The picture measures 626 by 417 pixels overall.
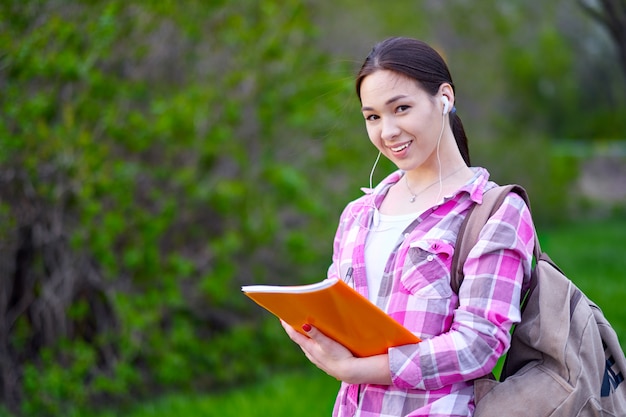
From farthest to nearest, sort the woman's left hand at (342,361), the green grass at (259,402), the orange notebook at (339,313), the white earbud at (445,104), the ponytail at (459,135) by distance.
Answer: the green grass at (259,402)
the ponytail at (459,135)
the white earbud at (445,104)
the woman's left hand at (342,361)
the orange notebook at (339,313)

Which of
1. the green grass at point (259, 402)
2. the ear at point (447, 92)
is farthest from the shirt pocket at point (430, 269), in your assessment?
the green grass at point (259, 402)

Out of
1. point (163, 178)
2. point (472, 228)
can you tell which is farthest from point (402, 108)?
point (163, 178)

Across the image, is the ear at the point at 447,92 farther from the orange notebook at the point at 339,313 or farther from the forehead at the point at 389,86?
the orange notebook at the point at 339,313

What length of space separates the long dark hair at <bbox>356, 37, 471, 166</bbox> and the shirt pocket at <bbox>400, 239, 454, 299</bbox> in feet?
1.18

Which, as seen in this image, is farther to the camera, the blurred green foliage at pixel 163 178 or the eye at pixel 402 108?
the blurred green foliage at pixel 163 178

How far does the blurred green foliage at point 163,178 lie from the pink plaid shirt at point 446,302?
2.60 meters

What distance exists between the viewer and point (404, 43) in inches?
72.7

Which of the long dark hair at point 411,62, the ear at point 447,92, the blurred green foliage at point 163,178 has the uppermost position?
A: the long dark hair at point 411,62

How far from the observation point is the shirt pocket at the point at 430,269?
1735 millimetres

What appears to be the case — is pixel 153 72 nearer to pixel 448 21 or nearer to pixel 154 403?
pixel 154 403

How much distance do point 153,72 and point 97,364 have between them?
2.11m

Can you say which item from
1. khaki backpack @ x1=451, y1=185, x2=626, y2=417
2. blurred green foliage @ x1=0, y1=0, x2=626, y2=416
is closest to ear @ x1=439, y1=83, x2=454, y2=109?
khaki backpack @ x1=451, y1=185, x2=626, y2=417

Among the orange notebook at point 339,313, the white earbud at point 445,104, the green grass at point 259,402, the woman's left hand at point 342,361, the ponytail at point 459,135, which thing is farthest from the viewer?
the green grass at point 259,402

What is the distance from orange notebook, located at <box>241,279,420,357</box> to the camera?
64.1 inches
